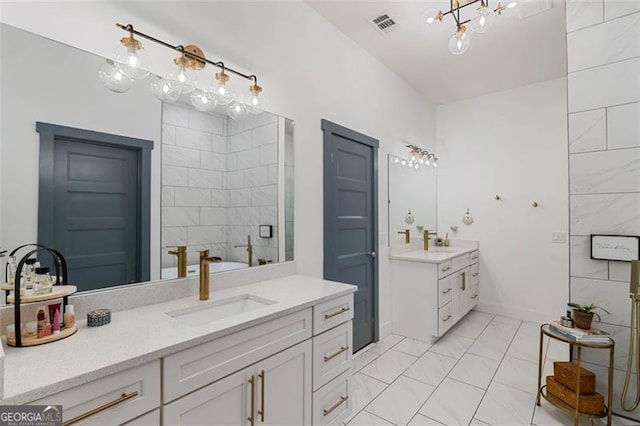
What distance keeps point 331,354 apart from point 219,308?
2.28 feet

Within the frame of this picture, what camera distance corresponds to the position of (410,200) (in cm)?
394

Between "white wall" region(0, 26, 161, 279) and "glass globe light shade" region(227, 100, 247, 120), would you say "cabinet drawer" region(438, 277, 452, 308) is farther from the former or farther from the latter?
"white wall" region(0, 26, 161, 279)

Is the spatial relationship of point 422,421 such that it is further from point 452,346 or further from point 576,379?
point 452,346

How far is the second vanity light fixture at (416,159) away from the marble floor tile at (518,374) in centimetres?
230

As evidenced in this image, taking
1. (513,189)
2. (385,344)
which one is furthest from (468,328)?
(513,189)

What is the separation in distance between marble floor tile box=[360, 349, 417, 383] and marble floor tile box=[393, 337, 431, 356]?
0.08 metres

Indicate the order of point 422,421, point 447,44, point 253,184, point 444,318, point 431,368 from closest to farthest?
point 422,421 < point 253,184 < point 431,368 < point 447,44 < point 444,318

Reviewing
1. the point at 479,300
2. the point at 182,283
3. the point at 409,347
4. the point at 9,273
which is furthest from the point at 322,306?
the point at 479,300

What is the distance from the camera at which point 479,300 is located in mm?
4340

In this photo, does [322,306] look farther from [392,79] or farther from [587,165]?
[392,79]

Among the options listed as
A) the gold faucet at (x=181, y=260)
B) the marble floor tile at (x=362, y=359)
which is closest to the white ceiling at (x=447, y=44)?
the gold faucet at (x=181, y=260)

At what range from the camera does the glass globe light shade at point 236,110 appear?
193 centimetres

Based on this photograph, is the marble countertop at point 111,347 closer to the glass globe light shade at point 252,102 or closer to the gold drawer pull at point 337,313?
the gold drawer pull at point 337,313

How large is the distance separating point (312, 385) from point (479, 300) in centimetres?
358
